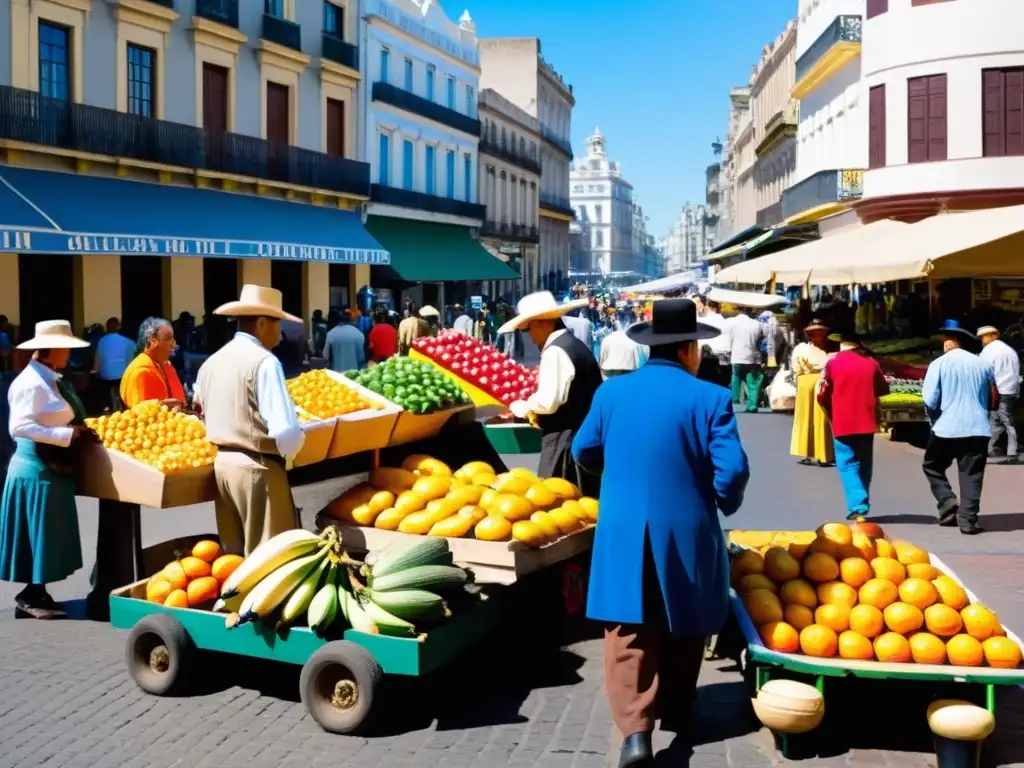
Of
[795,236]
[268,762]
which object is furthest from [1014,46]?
[268,762]

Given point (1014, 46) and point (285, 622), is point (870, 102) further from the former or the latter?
point (285, 622)

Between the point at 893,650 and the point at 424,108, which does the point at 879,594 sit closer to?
the point at 893,650

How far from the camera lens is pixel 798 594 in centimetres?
562

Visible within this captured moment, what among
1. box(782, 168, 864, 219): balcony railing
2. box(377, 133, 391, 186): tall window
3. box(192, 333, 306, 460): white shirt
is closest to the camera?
box(192, 333, 306, 460): white shirt

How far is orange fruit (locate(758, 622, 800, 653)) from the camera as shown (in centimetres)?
529

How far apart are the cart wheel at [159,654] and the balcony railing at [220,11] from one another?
24.3 m

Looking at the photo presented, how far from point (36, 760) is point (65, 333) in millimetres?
3016

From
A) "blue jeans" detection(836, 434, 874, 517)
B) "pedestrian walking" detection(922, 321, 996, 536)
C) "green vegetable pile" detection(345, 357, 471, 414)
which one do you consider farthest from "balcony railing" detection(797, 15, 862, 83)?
"green vegetable pile" detection(345, 357, 471, 414)

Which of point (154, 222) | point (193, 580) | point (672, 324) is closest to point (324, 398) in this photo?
point (193, 580)

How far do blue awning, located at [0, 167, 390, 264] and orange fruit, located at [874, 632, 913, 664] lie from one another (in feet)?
55.5

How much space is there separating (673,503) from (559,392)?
8.36 ft

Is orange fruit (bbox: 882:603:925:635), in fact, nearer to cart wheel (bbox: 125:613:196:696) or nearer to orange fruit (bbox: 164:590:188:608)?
cart wheel (bbox: 125:613:196:696)

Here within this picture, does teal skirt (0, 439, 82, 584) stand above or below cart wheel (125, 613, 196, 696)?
above

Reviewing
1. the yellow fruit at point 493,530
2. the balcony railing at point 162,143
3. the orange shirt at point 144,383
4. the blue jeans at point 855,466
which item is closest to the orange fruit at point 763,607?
the yellow fruit at point 493,530
